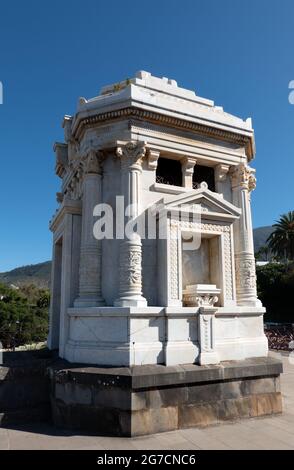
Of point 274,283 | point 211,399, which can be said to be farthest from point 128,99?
point 274,283

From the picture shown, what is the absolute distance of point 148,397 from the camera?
21.9ft

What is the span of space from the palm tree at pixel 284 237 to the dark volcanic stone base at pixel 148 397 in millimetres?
40521

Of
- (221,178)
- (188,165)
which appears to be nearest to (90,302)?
(188,165)

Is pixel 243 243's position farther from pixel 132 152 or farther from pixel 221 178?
pixel 132 152

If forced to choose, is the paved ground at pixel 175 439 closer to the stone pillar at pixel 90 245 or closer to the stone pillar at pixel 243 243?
the stone pillar at pixel 90 245

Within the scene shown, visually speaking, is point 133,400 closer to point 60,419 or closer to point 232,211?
point 60,419

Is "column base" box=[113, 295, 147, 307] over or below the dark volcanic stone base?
over

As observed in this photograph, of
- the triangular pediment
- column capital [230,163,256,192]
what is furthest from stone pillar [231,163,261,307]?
the triangular pediment

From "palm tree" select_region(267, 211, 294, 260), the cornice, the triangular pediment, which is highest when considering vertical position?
"palm tree" select_region(267, 211, 294, 260)

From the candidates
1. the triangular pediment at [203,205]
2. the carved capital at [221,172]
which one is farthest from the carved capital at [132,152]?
the carved capital at [221,172]

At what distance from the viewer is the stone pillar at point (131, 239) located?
24.7 ft

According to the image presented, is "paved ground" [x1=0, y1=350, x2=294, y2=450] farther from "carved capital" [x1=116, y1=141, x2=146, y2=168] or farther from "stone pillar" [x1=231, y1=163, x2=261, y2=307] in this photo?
"carved capital" [x1=116, y1=141, x2=146, y2=168]

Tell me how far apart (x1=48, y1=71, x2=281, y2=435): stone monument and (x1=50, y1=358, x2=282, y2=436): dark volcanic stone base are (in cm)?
2

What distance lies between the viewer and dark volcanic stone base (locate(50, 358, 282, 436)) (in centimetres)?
655
